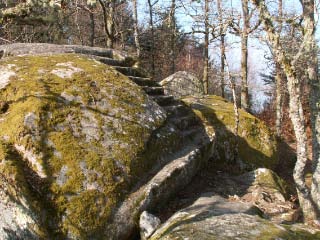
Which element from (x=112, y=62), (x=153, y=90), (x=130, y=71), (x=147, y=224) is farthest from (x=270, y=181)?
(x=112, y=62)

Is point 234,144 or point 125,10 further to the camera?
point 125,10

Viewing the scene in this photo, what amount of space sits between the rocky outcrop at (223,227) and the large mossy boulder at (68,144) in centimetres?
95

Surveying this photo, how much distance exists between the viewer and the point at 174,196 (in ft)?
21.9

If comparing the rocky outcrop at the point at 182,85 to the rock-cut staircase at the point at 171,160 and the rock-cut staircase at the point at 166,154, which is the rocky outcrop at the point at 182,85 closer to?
the rock-cut staircase at the point at 166,154

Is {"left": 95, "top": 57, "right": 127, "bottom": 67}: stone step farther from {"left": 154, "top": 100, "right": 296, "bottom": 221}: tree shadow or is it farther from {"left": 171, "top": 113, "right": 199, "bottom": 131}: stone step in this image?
{"left": 154, "top": 100, "right": 296, "bottom": 221}: tree shadow

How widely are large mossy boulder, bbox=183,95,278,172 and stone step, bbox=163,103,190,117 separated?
0.72 m

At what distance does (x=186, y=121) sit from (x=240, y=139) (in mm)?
2799

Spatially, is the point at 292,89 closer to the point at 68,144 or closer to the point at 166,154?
the point at 166,154

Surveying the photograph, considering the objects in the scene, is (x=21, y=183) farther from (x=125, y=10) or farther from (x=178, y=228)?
(x=125, y=10)

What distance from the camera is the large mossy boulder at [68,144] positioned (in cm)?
491

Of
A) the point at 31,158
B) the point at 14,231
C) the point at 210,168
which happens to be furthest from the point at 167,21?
the point at 14,231

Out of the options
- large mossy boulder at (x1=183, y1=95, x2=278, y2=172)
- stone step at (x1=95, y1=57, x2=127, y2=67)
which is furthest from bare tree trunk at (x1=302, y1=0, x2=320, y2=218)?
stone step at (x1=95, y1=57, x2=127, y2=67)

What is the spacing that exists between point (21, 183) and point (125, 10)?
2422 cm

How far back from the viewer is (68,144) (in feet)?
18.2
